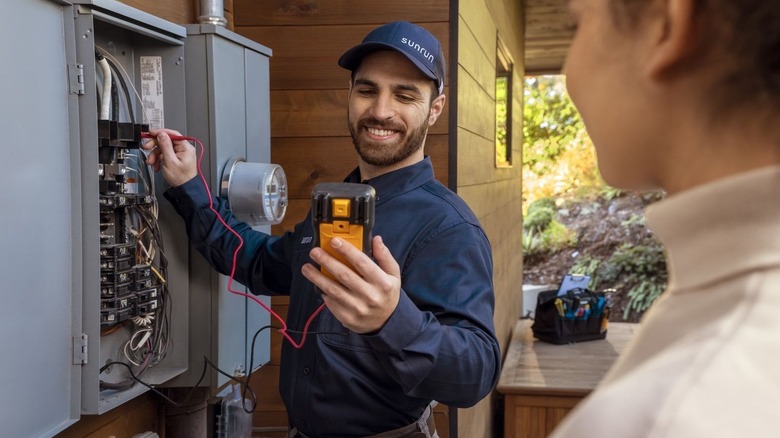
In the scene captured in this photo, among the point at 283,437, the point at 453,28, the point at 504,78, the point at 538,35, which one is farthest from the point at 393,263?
the point at 538,35

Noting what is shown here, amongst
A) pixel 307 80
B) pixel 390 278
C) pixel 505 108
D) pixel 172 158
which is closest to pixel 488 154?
pixel 307 80

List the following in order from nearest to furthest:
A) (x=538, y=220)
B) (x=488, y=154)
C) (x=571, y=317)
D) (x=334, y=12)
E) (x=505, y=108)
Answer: (x=334, y=12) < (x=488, y=154) < (x=571, y=317) < (x=505, y=108) < (x=538, y=220)

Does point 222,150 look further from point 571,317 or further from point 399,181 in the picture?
point 571,317

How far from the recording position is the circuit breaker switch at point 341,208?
149 cm

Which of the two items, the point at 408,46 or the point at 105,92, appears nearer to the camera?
the point at 105,92

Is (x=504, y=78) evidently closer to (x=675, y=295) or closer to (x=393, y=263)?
(x=393, y=263)

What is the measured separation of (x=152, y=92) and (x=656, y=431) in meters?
1.81

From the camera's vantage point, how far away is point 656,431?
46cm

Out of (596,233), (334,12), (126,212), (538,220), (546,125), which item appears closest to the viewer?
(126,212)

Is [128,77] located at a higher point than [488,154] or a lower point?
higher

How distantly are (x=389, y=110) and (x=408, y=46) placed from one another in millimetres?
A: 168

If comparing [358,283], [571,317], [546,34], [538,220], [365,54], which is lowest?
[571,317]

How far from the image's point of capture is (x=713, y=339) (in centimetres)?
49

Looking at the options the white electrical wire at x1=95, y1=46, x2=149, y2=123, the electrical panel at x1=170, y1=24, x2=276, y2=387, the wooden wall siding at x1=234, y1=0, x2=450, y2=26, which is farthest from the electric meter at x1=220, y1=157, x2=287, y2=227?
the wooden wall siding at x1=234, y1=0, x2=450, y2=26
